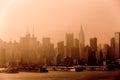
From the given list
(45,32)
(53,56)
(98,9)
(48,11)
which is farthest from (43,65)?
(98,9)

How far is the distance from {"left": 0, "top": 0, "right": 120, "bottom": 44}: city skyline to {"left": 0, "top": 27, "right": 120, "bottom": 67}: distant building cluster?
64mm

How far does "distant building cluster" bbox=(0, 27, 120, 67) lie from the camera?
3.24 meters

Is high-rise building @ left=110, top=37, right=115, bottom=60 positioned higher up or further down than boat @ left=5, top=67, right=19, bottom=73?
higher up

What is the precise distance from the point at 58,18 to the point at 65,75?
669mm

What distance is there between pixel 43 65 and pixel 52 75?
0.56 feet

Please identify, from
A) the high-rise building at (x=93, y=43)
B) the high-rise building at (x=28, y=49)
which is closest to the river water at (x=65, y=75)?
the high-rise building at (x=28, y=49)

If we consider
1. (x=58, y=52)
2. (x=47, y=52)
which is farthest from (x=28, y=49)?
(x=58, y=52)

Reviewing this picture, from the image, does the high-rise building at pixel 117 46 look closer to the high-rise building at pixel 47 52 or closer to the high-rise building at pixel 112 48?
the high-rise building at pixel 112 48

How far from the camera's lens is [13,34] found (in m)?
3.25

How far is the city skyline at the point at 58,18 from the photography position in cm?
327

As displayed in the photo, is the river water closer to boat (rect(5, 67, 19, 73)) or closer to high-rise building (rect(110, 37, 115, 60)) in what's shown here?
boat (rect(5, 67, 19, 73))

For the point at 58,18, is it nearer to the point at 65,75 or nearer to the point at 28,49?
the point at 28,49

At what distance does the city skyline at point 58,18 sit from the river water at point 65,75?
1.21 ft

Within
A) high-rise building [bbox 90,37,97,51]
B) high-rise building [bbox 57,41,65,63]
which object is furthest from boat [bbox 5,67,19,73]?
high-rise building [bbox 90,37,97,51]
